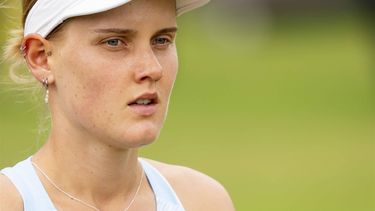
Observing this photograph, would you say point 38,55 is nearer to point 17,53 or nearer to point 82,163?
point 17,53

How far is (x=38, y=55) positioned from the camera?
3092 mm

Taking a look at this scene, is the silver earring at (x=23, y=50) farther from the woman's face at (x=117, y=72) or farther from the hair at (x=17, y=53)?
the woman's face at (x=117, y=72)

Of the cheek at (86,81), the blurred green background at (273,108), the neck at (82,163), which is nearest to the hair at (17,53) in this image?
the cheek at (86,81)

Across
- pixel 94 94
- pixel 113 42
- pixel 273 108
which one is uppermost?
pixel 273 108

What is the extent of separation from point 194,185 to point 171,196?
0.50 feet

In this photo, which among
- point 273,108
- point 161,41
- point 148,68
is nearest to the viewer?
point 148,68

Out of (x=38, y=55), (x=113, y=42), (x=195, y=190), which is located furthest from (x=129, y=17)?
(x=195, y=190)

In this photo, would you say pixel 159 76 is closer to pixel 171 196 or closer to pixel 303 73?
pixel 171 196

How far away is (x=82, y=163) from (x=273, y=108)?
33.9 ft

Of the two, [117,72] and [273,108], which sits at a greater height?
[273,108]

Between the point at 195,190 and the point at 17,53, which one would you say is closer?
the point at 17,53

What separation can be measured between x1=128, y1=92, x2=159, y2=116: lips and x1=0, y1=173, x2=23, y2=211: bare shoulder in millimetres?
426

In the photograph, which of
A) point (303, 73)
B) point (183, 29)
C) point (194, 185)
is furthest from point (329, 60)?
point (194, 185)

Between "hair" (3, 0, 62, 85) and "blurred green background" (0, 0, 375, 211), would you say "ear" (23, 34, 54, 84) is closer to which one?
"hair" (3, 0, 62, 85)
